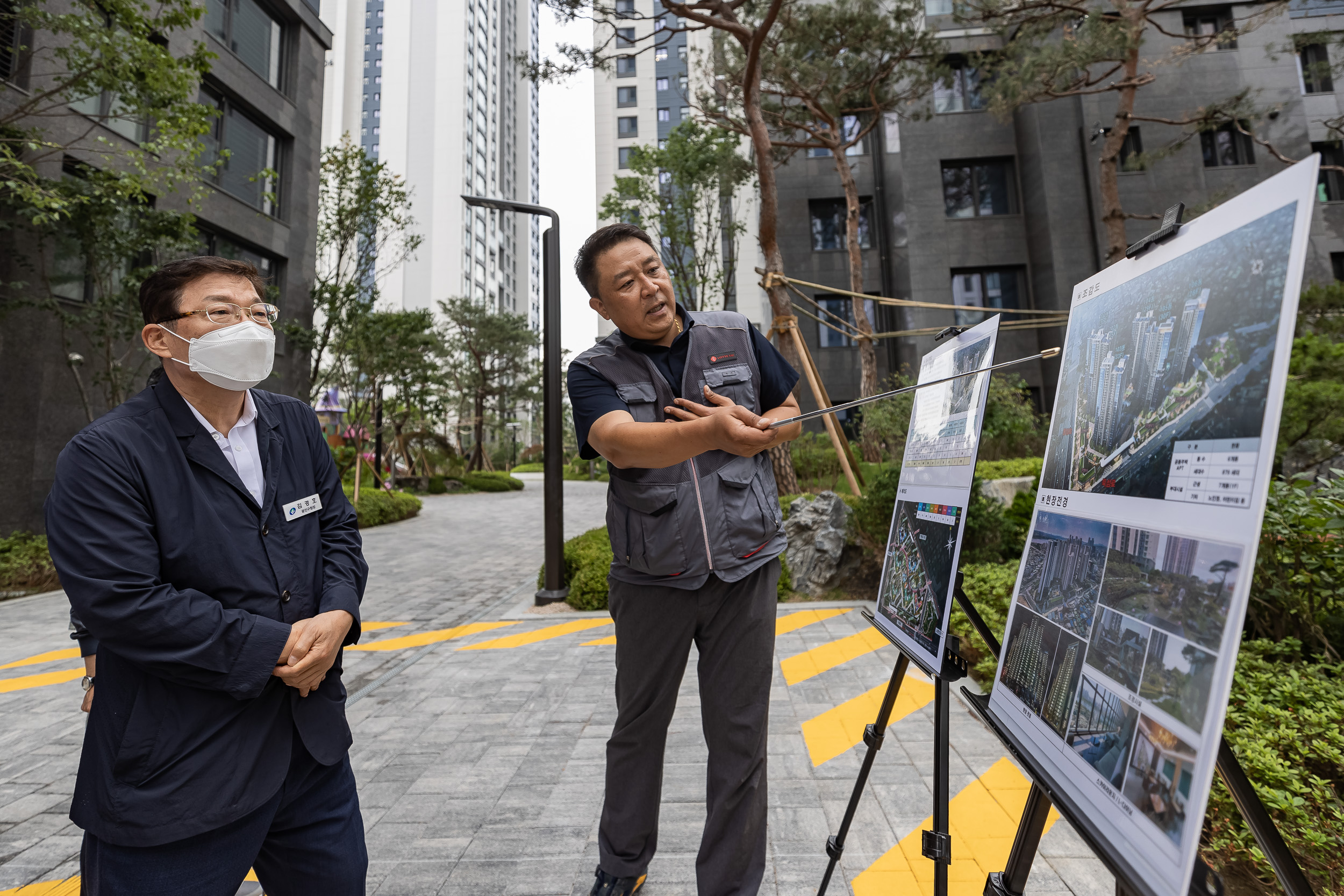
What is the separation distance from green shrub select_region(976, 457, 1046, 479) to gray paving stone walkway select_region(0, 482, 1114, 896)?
530 cm

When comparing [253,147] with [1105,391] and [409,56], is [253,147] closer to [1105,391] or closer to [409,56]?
[1105,391]

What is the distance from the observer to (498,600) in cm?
773

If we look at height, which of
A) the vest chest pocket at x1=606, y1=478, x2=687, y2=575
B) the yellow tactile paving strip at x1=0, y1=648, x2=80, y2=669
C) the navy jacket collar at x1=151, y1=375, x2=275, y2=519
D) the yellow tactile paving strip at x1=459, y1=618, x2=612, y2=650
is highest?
the navy jacket collar at x1=151, y1=375, x2=275, y2=519

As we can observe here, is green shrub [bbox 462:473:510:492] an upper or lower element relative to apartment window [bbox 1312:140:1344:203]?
lower

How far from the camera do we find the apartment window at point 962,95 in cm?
1964

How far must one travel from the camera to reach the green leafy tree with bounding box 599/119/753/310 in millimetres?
17484

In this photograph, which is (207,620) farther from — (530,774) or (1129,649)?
(530,774)

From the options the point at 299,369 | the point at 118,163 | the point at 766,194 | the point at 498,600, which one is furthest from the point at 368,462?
the point at 766,194

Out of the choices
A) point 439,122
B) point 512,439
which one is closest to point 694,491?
point 512,439

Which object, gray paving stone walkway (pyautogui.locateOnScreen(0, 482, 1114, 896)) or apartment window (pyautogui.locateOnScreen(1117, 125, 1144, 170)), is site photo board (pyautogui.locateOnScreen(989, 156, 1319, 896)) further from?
apartment window (pyautogui.locateOnScreen(1117, 125, 1144, 170))

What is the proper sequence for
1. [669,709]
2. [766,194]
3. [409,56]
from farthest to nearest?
[409,56] < [766,194] < [669,709]

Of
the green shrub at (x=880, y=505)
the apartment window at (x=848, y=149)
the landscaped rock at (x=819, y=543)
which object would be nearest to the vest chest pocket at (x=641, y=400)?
the green shrub at (x=880, y=505)

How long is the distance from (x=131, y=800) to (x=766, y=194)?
8.60m

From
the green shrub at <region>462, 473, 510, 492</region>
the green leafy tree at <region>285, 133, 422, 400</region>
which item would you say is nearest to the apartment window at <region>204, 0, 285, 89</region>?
the green leafy tree at <region>285, 133, 422, 400</region>
